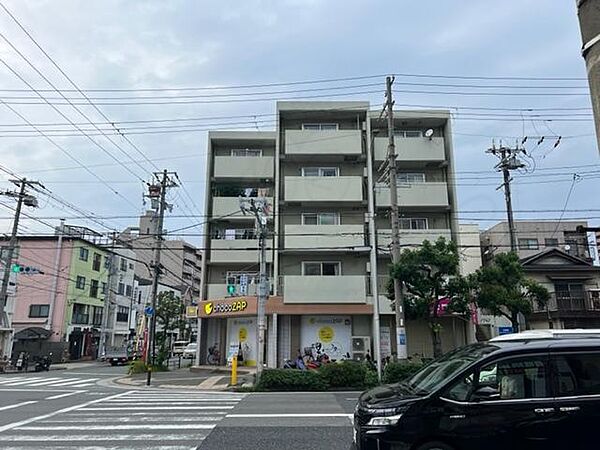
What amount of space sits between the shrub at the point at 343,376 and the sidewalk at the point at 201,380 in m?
4.18

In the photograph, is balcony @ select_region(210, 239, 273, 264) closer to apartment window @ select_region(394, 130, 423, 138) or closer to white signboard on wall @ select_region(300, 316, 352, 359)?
white signboard on wall @ select_region(300, 316, 352, 359)

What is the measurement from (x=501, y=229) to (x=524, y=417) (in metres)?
34.2

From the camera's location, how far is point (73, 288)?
4384 cm

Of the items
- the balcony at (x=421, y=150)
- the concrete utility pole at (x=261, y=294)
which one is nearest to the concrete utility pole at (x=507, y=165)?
the balcony at (x=421, y=150)

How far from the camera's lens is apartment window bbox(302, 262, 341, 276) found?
89.7ft

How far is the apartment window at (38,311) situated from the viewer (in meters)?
42.2

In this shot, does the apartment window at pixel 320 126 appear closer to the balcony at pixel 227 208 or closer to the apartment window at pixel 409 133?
the apartment window at pixel 409 133

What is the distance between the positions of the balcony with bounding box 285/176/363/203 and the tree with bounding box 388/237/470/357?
9.16 metres

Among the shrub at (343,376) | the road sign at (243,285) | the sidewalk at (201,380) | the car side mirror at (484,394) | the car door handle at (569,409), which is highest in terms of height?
the road sign at (243,285)

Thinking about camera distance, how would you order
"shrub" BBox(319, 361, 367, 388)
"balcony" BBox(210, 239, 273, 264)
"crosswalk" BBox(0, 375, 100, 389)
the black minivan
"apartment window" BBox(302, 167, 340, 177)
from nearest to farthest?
1. the black minivan
2. "shrub" BBox(319, 361, 367, 388)
3. "crosswalk" BBox(0, 375, 100, 389)
4. "balcony" BBox(210, 239, 273, 264)
5. "apartment window" BBox(302, 167, 340, 177)

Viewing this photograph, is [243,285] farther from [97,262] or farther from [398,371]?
[97,262]

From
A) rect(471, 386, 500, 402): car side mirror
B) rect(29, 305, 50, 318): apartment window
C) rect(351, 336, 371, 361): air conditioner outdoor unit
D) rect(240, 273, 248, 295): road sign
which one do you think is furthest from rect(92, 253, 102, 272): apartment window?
rect(471, 386, 500, 402): car side mirror

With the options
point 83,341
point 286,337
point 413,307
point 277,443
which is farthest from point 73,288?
point 277,443

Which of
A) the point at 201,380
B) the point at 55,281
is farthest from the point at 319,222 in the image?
the point at 55,281
